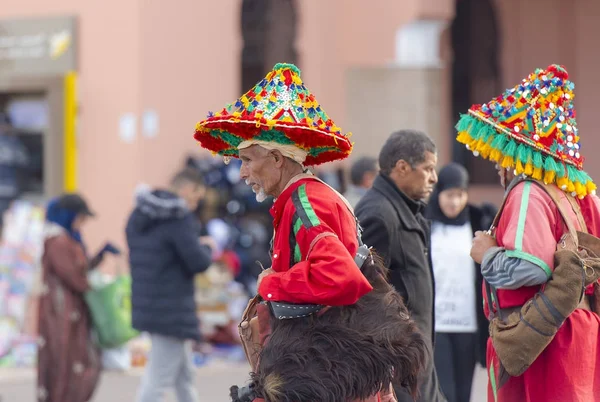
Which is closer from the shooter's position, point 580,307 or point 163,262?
point 580,307

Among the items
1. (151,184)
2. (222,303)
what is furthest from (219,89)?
(222,303)

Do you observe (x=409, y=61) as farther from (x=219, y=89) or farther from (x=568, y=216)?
(x=568, y=216)

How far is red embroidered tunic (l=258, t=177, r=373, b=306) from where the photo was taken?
13.2 feet

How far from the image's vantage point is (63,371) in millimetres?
8445

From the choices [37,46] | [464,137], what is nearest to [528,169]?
[464,137]

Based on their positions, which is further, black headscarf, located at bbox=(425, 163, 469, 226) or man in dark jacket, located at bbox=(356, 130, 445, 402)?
black headscarf, located at bbox=(425, 163, 469, 226)

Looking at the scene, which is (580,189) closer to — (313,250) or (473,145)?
(473,145)

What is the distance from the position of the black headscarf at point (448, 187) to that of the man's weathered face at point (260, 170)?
103 inches

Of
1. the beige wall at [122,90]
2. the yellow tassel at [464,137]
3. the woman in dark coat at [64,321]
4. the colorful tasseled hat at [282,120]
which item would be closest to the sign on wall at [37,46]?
the beige wall at [122,90]

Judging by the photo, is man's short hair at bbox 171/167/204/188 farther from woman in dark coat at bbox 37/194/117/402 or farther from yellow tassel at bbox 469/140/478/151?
yellow tassel at bbox 469/140/478/151

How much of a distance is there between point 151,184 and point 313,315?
26.6ft

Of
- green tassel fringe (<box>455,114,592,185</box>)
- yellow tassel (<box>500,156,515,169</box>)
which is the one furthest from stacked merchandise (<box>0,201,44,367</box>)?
yellow tassel (<box>500,156,515,169</box>)

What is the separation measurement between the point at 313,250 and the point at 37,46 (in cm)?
890

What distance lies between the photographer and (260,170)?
14.4ft
